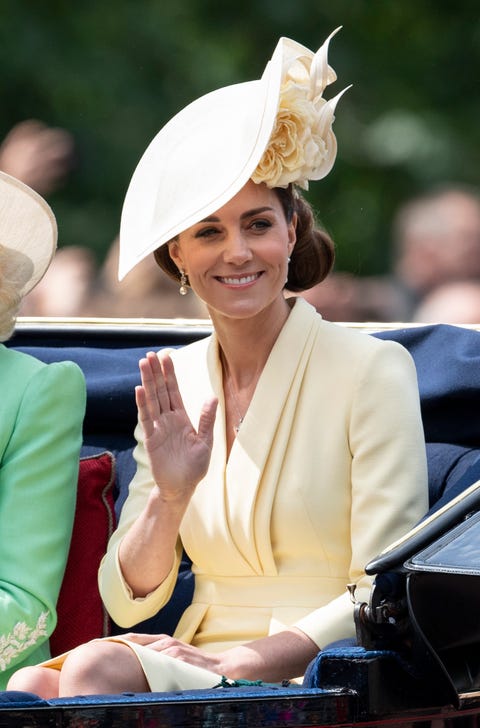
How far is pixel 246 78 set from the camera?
6.10 meters

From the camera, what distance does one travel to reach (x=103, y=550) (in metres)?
3.29

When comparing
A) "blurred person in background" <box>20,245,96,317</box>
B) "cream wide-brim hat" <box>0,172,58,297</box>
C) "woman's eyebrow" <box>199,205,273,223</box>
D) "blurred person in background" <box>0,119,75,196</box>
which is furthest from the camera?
"blurred person in background" <box>0,119,75,196</box>

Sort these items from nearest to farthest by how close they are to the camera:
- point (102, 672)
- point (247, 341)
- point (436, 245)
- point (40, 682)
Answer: point (102, 672), point (40, 682), point (247, 341), point (436, 245)

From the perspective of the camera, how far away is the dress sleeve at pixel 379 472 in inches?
110

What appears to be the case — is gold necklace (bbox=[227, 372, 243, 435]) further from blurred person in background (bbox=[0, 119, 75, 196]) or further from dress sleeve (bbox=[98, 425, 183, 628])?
blurred person in background (bbox=[0, 119, 75, 196])

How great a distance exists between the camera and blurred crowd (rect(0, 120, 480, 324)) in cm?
466

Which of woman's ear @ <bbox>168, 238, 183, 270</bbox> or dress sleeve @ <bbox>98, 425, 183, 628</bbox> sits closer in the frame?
dress sleeve @ <bbox>98, 425, 183, 628</bbox>

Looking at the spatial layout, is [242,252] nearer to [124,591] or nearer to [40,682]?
[124,591]

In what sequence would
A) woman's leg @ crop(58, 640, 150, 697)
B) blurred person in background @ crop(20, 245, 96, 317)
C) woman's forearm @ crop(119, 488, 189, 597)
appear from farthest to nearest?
blurred person in background @ crop(20, 245, 96, 317)
woman's forearm @ crop(119, 488, 189, 597)
woman's leg @ crop(58, 640, 150, 697)

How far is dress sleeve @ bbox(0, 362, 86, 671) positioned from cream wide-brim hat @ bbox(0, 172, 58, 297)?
8.6 inches

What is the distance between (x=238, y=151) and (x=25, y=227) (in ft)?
1.85

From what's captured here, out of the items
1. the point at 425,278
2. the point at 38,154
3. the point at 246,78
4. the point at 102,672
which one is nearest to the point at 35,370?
the point at 102,672

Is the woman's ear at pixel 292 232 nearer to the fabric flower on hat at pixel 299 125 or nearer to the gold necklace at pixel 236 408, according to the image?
the fabric flower on hat at pixel 299 125

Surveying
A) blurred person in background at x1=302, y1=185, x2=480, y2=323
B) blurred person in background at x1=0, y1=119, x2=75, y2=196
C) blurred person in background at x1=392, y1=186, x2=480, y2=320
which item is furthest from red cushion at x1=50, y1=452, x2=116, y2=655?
blurred person in background at x1=0, y1=119, x2=75, y2=196
